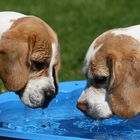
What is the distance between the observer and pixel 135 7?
15.7 meters

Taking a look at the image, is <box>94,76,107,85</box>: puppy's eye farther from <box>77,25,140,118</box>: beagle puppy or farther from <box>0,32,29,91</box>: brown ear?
<box>0,32,29,91</box>: brown ear

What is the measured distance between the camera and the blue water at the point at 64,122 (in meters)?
7.75

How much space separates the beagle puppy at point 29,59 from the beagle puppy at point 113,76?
429mm

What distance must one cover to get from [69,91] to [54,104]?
25cm

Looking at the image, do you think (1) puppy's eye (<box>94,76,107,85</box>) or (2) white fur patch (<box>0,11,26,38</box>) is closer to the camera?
(1) puppy's eye (<box>94,76,107,85</box>)

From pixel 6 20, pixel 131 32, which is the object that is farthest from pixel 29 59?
pixel 131 32

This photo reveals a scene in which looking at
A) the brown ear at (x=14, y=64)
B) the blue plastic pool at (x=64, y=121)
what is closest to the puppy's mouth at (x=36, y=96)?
the brown ear at (x=14, y=64)

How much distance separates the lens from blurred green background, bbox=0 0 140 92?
39.2 feet

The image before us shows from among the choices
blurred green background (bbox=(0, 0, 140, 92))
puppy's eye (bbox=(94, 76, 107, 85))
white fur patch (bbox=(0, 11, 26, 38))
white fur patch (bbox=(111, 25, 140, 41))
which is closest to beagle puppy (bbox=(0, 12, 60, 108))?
white fur patch (bbox=(0, 11, 26, 38))

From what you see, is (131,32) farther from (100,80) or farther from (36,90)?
(36,90)

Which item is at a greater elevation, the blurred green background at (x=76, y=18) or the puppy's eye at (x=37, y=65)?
the puppy's eye at (x=37, y=65)

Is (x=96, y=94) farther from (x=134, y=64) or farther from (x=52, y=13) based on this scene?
(x=52, y=13)

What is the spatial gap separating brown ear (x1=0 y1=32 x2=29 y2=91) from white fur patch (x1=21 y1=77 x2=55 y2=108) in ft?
0.38

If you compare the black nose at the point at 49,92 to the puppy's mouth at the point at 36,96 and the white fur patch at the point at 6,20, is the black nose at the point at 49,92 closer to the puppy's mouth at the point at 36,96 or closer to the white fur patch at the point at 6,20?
the puppy's mouth at the point at 36,96
